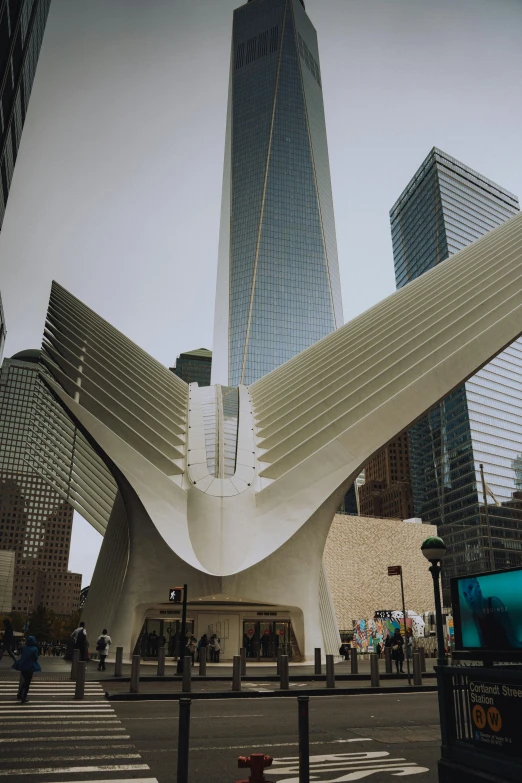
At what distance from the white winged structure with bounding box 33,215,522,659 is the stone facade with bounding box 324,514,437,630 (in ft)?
54.8

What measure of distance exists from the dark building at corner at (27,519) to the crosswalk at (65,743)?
159466 millimetres

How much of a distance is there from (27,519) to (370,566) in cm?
14227

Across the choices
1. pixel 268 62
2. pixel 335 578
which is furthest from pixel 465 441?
pixel 268 62

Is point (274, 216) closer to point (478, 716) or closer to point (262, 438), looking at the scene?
point (262, 438)

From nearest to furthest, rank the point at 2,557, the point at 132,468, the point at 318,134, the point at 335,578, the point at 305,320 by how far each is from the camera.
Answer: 1. the point at 132,468
2. the point at 335,578
3. the point at 2,557
4. the point at 305,320
5. the point at 318,134

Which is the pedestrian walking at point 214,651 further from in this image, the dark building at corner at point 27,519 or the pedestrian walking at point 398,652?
the dark building at corner at point 27,519

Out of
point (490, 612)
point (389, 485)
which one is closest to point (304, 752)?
point (490, 612)

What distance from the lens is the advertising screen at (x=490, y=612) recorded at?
5.40 m

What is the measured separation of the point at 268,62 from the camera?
17038 cm

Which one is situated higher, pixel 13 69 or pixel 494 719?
pixel 13 69

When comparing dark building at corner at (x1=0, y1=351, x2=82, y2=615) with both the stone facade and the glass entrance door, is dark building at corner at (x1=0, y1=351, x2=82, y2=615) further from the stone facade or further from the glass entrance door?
the glass entrance door

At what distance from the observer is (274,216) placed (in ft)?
494

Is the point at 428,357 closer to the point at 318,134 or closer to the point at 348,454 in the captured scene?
the point at 348,454

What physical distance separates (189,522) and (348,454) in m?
6.89
